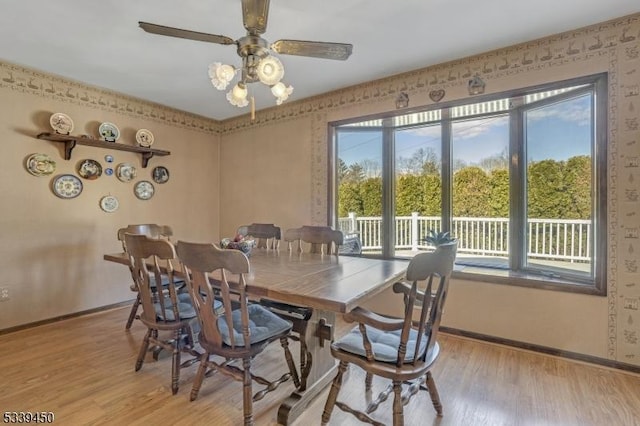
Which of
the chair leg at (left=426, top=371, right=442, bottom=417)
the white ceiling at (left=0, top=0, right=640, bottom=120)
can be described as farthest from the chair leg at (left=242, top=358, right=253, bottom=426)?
the white ceiling at (left=0, top=0, right=640, bottom=120)

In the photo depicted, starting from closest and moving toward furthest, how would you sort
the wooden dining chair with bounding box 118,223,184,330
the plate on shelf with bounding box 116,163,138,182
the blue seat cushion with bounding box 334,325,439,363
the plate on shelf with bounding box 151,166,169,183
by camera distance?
the blue seat cushion with bounding box 334,325,439,363, the wooden dining chair with bounding box 118,223,184,330, the plate on shelf with bounding box 116,163,138,182, the plate on shelf with bounding box 151,166,169,183

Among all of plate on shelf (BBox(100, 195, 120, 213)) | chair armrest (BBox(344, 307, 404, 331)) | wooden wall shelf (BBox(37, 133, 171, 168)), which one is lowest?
chair armrest (BBox(344, 307, 404, 331))

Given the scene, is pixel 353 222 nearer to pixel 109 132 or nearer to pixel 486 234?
pixel 486 234

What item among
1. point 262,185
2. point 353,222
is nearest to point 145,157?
point 262,185

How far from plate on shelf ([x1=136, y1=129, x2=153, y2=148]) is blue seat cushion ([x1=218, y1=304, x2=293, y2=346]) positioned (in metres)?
2.77

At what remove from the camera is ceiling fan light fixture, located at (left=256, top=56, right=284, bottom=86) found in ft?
6.06

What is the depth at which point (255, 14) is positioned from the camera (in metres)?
1.68

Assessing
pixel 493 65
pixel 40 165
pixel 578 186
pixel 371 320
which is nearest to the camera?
pixel 371 320

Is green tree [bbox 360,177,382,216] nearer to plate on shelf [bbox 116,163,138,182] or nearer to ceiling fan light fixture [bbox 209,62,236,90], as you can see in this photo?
ceiling fan light fixture [bbox 209,62,236,90]

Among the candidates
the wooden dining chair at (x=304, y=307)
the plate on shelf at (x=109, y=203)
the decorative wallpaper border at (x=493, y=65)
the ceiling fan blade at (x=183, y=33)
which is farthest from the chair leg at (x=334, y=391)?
the plate on shelf at (x=109, y=203)

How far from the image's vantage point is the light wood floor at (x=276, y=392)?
1798 mm

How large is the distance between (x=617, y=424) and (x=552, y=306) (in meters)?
0.92

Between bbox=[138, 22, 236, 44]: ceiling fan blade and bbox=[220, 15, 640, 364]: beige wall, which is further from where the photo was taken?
bbox=[220, 15, 640, 364]: beige wall

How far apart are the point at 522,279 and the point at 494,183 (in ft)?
3.07
